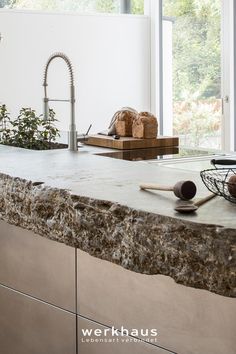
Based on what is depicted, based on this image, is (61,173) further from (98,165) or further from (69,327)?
(69,327)

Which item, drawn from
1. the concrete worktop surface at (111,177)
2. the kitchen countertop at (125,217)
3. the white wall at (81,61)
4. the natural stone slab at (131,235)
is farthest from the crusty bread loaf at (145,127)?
the white wall at (81,61)


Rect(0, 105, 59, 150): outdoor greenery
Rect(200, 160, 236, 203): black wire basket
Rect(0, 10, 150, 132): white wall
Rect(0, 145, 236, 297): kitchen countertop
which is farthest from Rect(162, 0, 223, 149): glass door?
Rect(200, 160, 236, 203): black wire basket

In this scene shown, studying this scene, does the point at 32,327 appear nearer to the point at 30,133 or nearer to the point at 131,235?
the point at 131,235

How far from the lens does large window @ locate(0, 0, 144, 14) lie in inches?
227

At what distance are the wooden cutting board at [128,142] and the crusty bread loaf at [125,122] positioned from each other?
0.26 feet

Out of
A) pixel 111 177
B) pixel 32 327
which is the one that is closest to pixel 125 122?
pixel 111 177

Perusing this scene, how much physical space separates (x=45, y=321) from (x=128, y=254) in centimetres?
62

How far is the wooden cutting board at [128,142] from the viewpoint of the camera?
3.33 metres

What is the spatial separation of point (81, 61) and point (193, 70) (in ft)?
3.09

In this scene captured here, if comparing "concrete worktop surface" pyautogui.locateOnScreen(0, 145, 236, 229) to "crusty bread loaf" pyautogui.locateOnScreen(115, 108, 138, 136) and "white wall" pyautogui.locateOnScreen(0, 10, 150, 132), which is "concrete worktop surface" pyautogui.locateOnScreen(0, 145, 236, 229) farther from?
"white wall" pyautogui.locateOnScreen(0, 10, 150, 132)

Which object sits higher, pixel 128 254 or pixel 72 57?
pixel 72 57

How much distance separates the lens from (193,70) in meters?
6.20

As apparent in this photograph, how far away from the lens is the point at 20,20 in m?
5.64

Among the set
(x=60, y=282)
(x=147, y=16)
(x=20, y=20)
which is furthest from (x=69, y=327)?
→ (x=147, y=16)
